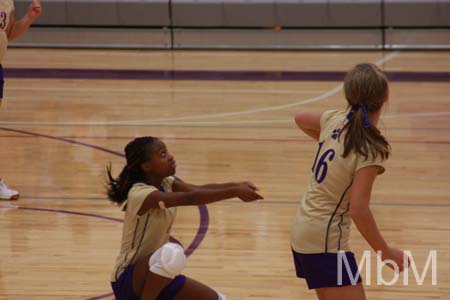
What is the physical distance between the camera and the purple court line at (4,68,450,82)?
12.1 metres

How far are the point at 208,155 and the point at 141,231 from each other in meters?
4.31

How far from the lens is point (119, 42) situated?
14.8 meters

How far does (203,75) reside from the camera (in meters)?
12.3

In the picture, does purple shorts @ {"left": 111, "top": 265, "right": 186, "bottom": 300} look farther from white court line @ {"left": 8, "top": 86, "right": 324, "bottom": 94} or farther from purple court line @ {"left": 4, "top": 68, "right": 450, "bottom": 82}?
purple court line @ {"left": 4, "top": 68, "right": 450, "bottom": 82}

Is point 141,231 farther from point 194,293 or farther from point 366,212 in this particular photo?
point 366,212

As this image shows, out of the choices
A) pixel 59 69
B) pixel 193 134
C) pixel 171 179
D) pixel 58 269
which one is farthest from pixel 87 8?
pixel 171 179

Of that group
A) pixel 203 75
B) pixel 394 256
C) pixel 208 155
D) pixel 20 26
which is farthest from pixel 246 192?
pixel 203 75

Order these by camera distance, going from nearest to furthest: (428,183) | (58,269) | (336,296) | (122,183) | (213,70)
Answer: (336,296) < (122,183) < (58,269) < (428,183) < (213,70)

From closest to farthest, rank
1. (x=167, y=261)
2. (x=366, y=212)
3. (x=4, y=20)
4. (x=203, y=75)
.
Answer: (x=366, y=212)
(x=167, y=261)
(x=4, y=20)
(x=203, y=75)

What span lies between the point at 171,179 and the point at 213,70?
882 centimetres

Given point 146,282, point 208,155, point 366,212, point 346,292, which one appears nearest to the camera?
point 366,212

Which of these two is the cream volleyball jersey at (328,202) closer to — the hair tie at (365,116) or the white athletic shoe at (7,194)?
the hair tie at (365,116)

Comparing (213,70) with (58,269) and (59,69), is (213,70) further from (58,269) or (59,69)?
(58,269)

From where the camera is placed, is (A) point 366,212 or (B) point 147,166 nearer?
(A) point 366,212
